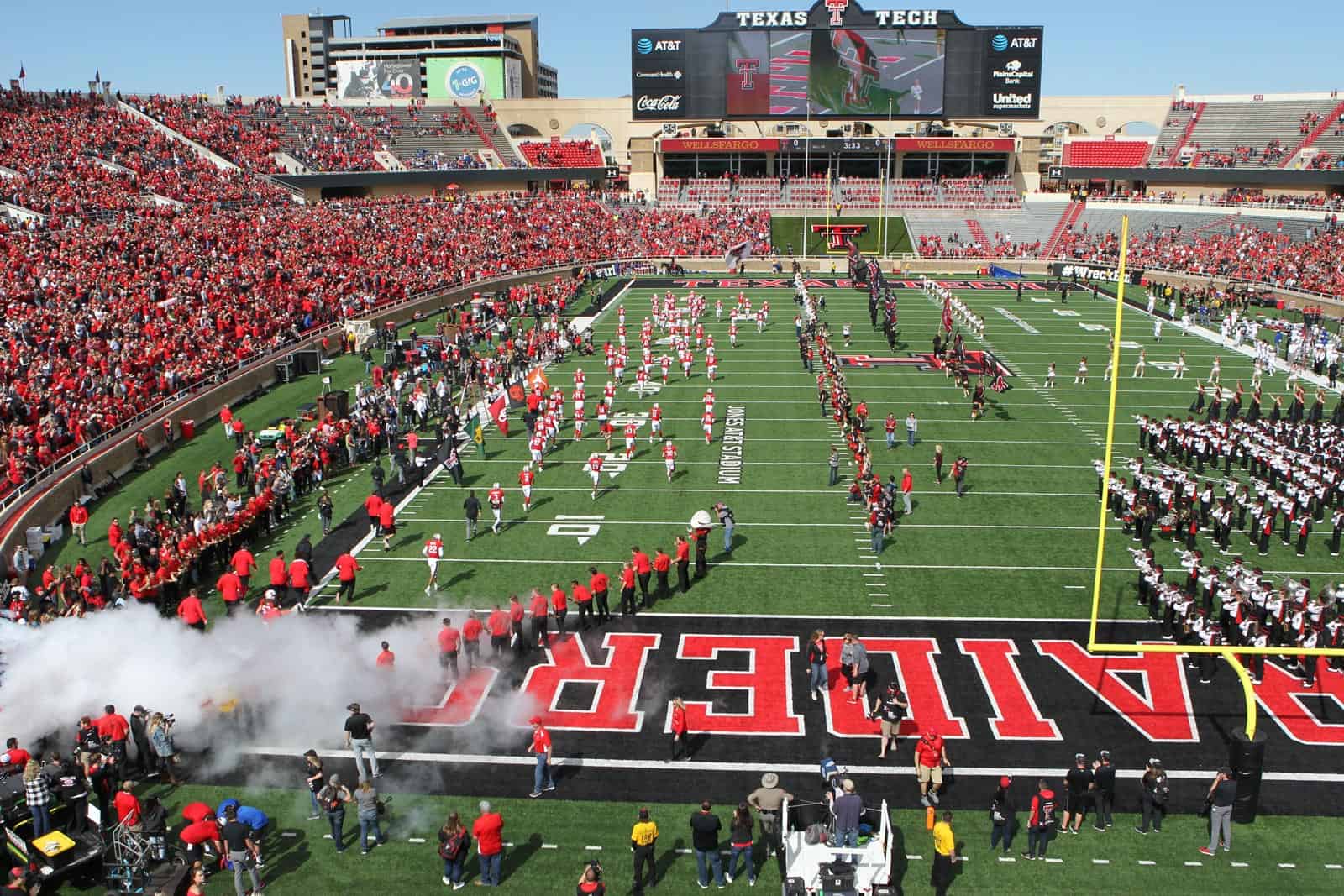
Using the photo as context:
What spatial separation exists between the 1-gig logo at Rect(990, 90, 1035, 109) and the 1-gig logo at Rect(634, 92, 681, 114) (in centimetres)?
2060

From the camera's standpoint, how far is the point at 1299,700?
43.3 ft

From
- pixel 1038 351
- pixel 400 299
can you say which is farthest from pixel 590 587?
pixel 400 299

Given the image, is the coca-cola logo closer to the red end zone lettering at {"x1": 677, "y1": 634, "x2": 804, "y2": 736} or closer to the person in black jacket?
the red end zone lettering at {"x1": 677, "y1": 634, "x2": 804, "y2": 736}

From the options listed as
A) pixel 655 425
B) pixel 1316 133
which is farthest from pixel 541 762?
pixel 1316 133

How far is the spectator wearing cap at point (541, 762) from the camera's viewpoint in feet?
36.6

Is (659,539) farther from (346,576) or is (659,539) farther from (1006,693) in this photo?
(1006,693)

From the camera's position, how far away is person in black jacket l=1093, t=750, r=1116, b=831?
10562 millimetres

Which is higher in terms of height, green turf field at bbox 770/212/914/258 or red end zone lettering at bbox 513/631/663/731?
green turf field at bbox 770/212/914/258

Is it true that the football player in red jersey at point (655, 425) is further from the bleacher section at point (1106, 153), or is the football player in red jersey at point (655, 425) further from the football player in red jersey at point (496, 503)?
the bleacher section at point (1106, 153)

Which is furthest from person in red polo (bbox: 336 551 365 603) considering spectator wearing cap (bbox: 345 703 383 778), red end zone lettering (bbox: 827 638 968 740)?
red end zone lettering (bbox: 827 638 968 740)

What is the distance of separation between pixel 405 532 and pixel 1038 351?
23514 mm

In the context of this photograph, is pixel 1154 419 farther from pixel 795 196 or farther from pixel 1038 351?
pixel 795 196

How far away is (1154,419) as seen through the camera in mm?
25438

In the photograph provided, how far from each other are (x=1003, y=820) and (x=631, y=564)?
7480 millimetres
